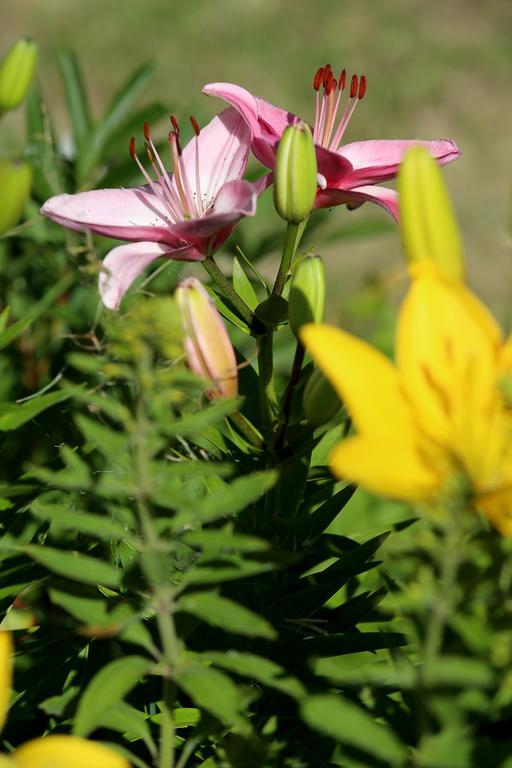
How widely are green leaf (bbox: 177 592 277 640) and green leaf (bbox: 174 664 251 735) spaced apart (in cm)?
2

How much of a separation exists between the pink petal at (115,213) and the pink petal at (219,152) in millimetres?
47

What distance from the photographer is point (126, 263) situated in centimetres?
61

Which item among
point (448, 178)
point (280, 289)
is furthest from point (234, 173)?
point (448, 178)

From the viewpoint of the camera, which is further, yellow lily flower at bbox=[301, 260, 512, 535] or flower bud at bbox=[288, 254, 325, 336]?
flower bud at bbox=[288, 254, 325, 336]

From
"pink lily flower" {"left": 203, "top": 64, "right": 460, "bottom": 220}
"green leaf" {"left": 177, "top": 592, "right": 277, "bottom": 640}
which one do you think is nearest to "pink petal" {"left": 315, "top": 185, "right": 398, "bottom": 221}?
"pink lily flower" {"left": 203, "top": 64, "right": 460, "bottom": 220}

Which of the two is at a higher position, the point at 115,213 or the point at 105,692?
the point at 115,213

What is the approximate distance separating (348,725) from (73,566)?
5.1 inches

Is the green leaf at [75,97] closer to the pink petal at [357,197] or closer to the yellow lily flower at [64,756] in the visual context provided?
the pink petal at [357,197]

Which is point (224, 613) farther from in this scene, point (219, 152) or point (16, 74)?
point (16, 74)

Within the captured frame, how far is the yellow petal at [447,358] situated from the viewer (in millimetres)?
393

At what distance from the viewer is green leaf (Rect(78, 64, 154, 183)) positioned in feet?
3.80

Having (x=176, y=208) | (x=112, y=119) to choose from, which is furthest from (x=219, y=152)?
(x=112, y=119)

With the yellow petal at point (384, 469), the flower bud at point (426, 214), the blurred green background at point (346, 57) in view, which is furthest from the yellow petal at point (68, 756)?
the blurred green background at point (346, 57)

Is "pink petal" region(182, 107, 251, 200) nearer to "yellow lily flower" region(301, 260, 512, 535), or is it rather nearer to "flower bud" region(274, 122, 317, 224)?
"flower bud" region(274, 122, 317, 224)
